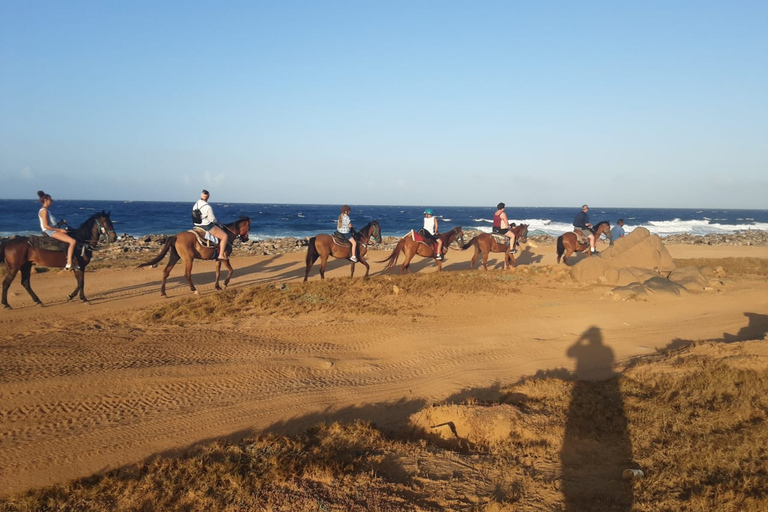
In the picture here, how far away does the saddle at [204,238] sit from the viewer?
13602mm

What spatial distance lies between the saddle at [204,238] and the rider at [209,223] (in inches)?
4.4

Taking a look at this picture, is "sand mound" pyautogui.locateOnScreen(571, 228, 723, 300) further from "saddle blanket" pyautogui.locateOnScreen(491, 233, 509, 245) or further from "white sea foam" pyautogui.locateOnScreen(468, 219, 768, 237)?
"white sea foam" pyautogui.locateOnScreen(468, 219, 768, 237)

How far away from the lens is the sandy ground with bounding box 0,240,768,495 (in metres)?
6.05

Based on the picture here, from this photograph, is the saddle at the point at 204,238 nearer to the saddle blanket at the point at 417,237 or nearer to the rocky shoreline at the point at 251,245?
the saddle blanket at the point at 417,237

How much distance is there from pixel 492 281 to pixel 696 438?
10.2 meters

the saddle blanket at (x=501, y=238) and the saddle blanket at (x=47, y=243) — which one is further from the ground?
the saddle blanket at (x=501, y=238)

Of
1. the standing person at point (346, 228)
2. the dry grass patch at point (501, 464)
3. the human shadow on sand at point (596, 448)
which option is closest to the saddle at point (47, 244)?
the standing person at point (346, 228)

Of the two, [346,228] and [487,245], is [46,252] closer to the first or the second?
[346,228]

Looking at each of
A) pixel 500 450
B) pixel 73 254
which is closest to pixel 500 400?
pixel 500 450

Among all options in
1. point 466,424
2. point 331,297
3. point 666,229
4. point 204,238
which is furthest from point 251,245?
point 666,229

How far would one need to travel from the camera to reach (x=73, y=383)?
23.7 feet

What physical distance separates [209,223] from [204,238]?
46 centimetres

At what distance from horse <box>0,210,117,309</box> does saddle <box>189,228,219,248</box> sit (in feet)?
7.25

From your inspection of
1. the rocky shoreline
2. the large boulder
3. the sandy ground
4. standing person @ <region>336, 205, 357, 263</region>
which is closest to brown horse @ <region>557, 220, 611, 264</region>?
the large boulder
